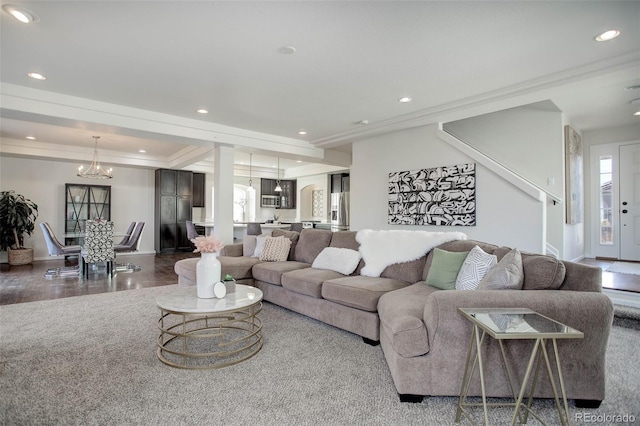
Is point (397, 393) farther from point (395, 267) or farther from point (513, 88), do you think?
point (513, 88)

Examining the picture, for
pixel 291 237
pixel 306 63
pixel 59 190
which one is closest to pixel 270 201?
pixel 59 190

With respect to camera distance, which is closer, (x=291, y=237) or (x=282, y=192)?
(x=291, y=237)

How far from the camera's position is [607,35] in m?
2.71

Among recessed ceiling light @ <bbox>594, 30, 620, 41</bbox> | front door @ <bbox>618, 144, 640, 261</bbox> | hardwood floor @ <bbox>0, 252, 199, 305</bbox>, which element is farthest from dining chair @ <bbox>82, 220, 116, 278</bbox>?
front door @ <bbox>618, 144, 640, 261</bbox>

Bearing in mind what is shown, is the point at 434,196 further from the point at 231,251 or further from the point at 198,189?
the point at 198,189

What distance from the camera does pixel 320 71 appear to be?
3.37m

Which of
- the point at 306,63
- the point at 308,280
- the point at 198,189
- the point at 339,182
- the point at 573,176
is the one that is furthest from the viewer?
the point at 339,182

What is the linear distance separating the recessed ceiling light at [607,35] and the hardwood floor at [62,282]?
583 cm

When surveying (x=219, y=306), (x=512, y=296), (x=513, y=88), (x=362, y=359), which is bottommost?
(x=362, y=359)

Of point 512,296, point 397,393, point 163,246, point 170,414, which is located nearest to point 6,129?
point 163,246

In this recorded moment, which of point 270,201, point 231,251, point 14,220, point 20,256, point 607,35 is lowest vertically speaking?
point 20,256

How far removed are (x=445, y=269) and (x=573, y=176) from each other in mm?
4167

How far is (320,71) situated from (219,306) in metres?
2.45
